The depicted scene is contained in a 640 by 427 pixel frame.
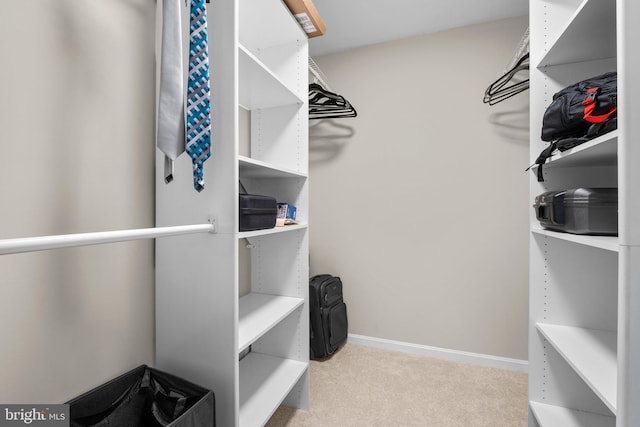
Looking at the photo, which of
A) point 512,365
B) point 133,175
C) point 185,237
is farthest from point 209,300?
point 512,365

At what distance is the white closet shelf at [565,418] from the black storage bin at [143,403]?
53.5 inches

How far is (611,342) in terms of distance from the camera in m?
1.20

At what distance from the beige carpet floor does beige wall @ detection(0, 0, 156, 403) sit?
106 cm

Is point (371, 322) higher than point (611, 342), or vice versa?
point (611, 342)

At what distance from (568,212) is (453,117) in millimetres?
1381

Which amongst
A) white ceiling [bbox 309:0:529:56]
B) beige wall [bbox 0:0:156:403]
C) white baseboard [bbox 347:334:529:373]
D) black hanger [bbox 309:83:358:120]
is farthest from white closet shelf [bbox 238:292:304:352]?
white ceiling [bbox 309:0:529:56]

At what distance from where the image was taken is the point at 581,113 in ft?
3.35

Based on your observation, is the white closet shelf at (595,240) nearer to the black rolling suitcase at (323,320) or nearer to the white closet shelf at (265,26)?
the black rolling suitcase at (323,320)

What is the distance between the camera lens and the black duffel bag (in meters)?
0.94

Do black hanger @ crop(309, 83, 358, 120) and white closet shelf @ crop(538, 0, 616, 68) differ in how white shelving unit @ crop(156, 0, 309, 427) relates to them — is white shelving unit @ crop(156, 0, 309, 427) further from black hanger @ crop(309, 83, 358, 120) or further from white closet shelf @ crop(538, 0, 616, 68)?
white closet shelf @ crop(538, 0, 616, 68)

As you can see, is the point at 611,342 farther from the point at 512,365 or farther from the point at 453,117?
the point at 453,117

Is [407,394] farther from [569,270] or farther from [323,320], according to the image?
[569,270]

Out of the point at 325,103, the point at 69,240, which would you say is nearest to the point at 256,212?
the point at 69,240

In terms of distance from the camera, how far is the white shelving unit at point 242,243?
1.10 metres
